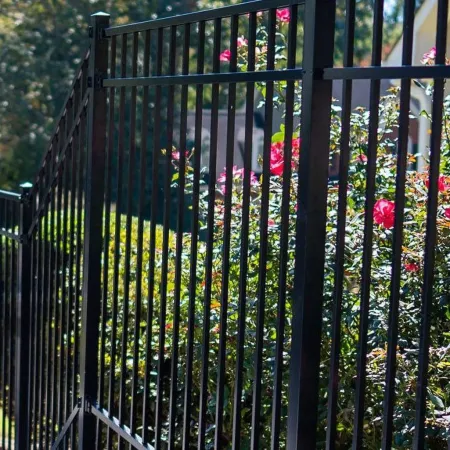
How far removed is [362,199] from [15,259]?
8.43 feet

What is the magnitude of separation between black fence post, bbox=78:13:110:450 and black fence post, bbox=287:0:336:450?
153 cm

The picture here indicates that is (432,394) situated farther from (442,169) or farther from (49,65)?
(49,65)

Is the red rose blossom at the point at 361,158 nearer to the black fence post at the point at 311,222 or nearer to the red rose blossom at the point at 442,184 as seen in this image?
the red rose blossom at the point at 442,184

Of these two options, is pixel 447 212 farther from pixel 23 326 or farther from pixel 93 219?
pixel 23 326

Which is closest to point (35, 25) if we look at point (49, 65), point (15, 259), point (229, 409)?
point (49, 65)

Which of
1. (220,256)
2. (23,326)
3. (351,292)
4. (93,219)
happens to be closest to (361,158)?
(351,292)

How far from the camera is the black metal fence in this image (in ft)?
6.91

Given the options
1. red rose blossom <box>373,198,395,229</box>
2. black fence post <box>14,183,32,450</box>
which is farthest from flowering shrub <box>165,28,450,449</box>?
black fence post <box>14,183,32,450</box>

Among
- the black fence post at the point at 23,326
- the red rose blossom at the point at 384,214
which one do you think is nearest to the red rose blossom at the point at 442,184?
the red rose blossom at the point at 384,214

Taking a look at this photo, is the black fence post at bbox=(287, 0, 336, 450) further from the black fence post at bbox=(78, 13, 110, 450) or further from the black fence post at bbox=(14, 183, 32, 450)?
the black fence post at bbox=(14, 183, 32, 450)

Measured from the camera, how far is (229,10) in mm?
2557

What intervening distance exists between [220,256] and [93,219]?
1.88ft

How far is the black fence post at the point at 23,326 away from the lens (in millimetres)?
4730

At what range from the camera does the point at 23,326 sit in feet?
15.6
